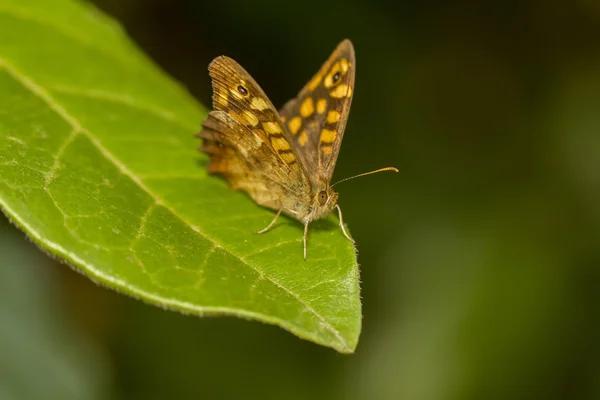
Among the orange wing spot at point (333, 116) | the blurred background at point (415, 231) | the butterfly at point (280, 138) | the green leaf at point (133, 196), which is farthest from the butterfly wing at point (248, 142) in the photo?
the blurred background at point (415, 231)

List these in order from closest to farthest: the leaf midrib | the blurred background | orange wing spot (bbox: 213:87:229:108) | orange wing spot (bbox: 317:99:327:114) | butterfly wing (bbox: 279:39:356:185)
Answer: the leaf midrib, orange wing spot (bbox: 213:87:229:108), butterfly wing (bbox: 279:39:356:185), orange wing spot (bbox: 317:99:327:114), the blurred background

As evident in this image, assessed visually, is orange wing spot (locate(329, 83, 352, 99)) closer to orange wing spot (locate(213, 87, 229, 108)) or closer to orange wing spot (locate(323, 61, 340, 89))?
orange wing spot (locate(323, 61, 340, 89))

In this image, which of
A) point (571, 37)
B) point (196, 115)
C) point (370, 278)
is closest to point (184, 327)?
point (370, 278)

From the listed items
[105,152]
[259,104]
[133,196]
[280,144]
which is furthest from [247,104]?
[133,196]

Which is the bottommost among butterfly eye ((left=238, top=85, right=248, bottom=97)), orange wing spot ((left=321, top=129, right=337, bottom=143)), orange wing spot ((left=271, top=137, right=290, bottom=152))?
orange wing spot ((left=271, top=137, right=290, bottom=152))

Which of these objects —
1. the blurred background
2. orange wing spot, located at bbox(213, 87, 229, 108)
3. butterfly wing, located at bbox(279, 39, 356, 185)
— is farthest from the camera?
the blurred background

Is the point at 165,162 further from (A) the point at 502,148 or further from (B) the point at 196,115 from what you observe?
(A) the point at 502,148

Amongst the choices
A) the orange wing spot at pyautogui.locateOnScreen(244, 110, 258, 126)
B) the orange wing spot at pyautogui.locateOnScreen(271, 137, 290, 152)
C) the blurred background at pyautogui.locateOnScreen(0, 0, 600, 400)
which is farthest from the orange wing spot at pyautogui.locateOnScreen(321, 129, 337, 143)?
the blurred background at pyautogui.locateOnScreen(0, 0, 600, 400)
